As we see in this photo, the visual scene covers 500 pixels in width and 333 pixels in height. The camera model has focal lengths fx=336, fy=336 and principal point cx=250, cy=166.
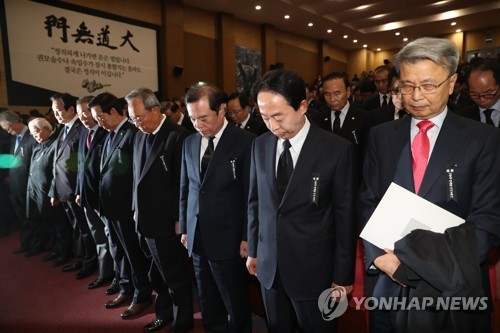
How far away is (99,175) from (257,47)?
30.9 feet

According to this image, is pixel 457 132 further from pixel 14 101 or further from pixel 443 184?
pixel 14 101

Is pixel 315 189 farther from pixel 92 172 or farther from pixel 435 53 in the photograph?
pixel 92 172

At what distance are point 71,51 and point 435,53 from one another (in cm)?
747

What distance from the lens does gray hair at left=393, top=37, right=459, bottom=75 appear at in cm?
110

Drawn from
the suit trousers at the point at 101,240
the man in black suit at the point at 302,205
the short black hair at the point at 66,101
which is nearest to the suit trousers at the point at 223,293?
the man in black suit at the point at 302,205

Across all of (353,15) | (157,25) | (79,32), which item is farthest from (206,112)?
(353,15)

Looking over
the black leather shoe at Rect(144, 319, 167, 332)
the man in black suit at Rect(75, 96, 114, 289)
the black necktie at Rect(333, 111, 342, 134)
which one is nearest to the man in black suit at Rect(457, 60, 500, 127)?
the black necktie at Rect(333, 111, 342, 134)

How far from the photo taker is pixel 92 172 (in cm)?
279

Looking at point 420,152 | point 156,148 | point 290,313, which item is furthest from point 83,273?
point 420,152

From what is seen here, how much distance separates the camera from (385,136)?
1.28 m

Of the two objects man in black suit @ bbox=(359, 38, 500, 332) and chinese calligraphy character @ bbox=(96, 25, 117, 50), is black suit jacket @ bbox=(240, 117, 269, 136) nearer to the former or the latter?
man in black suit @ bbox=(359, 38, 500, 332)

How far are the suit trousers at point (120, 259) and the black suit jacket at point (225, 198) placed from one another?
1068mm

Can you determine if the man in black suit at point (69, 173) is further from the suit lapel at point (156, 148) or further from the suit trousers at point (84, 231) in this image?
the suit lapel at point (156, 148)

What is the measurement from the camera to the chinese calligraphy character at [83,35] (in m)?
6.96
